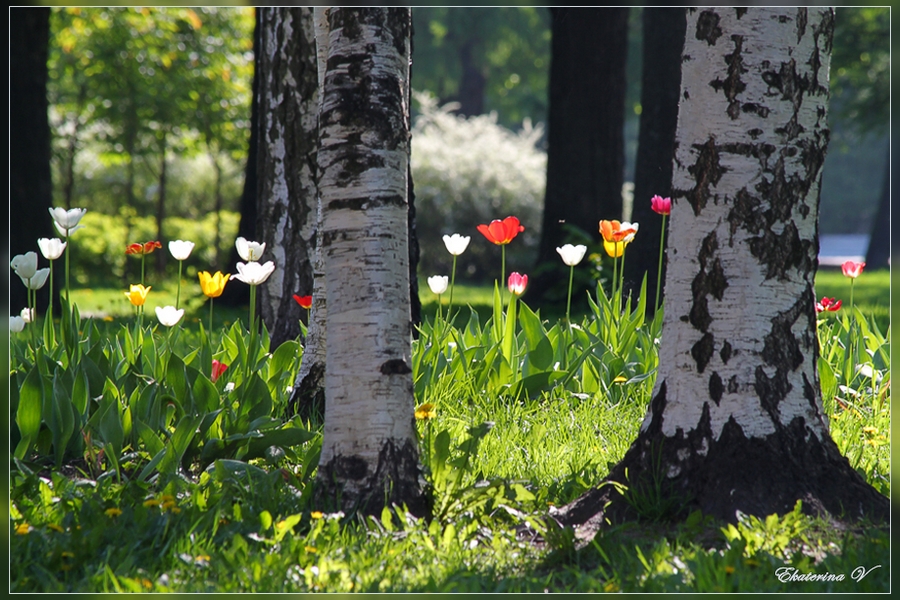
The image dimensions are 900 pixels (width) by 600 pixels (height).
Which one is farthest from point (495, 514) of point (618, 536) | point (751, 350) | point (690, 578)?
point (751, 350)

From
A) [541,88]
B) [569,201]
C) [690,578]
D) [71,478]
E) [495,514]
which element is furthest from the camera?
[541,88]

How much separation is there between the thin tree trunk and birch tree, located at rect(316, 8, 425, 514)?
1993 mm

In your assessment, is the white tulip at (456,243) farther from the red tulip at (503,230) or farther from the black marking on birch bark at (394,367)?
the black marking on birch bark at (394,367)

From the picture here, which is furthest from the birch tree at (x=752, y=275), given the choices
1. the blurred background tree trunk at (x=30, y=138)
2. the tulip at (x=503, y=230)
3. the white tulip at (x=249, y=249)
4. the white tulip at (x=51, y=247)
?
the blurred background tree trunk at (x=30, y=138)

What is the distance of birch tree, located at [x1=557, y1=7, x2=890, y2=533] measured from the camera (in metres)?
2.32

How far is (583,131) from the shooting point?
843 cm

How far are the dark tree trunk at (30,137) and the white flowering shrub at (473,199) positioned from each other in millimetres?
8206

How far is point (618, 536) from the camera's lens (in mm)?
2311

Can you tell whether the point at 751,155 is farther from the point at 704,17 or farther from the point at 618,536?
the point at 618,536

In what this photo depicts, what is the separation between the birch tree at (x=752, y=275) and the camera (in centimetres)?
232

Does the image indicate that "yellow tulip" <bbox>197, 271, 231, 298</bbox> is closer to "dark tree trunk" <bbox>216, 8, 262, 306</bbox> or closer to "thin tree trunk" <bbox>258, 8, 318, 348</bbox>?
"thin tree trunk" <bbox>258, 8, 318, 348</bbox>

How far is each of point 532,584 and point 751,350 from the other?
3.10 ft

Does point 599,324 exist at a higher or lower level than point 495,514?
higher

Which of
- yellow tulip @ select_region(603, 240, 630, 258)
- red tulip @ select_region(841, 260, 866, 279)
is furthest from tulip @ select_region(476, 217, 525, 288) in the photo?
red tulip @ select_region(841, 260, 866, 279)
